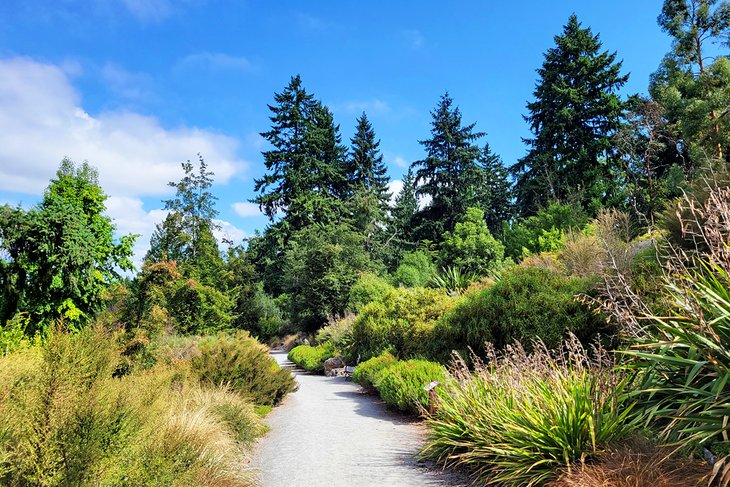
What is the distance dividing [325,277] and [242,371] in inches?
851

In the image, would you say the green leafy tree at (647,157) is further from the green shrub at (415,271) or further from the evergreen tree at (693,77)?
the green shrub at (415,271)

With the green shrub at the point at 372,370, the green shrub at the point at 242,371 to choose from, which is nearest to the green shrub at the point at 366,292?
the green shrub at the point at 372,370

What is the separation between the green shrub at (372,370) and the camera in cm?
1018

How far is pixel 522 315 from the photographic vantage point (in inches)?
330

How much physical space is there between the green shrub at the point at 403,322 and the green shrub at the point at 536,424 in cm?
536

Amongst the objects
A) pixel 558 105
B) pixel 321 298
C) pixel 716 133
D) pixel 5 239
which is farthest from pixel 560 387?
pixel 558 105

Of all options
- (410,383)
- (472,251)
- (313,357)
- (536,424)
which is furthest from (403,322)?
(472,251)

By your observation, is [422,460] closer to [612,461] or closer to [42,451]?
[612,461]

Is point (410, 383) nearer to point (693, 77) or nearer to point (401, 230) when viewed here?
point (693, 77)

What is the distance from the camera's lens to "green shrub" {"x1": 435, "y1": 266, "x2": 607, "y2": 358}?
7.97 metres

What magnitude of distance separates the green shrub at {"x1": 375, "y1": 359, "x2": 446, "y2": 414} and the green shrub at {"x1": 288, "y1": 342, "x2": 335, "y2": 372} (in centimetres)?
1020

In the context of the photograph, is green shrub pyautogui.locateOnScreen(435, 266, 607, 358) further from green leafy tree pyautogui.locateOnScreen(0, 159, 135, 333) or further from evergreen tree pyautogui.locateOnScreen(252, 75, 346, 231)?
evergreen tree pyautogui.locateOnScreen(252, 75, 346, 231)

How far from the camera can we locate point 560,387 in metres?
4.16

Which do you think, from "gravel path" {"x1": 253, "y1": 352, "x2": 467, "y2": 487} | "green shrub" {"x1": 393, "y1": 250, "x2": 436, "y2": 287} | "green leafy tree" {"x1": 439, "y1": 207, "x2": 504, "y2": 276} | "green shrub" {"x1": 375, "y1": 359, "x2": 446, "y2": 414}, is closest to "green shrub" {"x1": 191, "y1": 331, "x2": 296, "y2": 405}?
"gravel path" {"x1": 253, "y1": 352, "x2": 467, "y2": 487}
